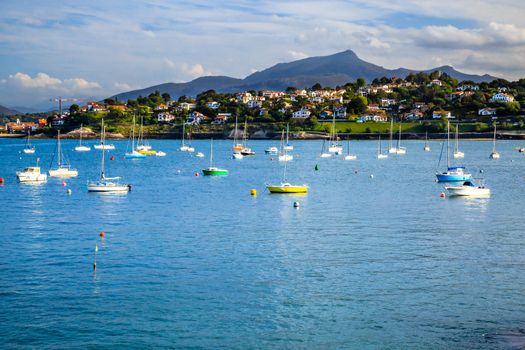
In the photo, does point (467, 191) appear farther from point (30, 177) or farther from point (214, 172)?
point (30, 177)

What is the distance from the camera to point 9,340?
2117cm

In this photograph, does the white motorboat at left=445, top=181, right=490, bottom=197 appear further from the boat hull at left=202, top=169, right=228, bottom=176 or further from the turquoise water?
the boat hull at left=202, top=169, right=228, bottom=176

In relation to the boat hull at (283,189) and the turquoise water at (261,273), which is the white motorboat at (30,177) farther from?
the boat hull at (283,189)

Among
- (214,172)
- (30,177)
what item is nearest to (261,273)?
(30,177)

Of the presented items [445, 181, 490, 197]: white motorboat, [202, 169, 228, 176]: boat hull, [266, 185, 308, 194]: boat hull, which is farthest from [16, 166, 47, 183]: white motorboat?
[445, 181, 490, 197]: white motorboat

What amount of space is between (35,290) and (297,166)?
7594cm

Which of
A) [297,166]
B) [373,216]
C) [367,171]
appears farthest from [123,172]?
[373,216]

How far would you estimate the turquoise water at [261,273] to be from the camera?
72.7 feet

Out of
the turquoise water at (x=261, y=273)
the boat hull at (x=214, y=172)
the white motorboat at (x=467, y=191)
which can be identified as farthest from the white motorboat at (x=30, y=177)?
the white motorboat at (x=467, y=191)

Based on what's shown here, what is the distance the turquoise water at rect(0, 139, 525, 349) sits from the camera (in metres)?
22.2

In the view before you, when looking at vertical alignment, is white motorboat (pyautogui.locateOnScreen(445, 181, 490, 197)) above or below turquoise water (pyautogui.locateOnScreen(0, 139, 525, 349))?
above

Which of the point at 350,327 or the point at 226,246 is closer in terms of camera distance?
the point at 350,327

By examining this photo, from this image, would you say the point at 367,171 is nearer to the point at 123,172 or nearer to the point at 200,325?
the point at 123,172

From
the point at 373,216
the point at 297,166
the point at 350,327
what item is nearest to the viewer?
the point at 350,327
